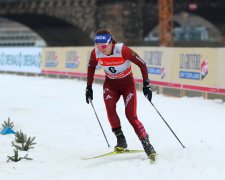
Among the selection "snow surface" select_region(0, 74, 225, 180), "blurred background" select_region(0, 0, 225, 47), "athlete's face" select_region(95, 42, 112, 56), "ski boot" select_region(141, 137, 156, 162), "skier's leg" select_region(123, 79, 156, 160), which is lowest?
"snow surface" select_region(0, 74, 225, 180)

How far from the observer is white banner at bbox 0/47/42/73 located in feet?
91.4

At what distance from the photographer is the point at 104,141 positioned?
28.7 feet

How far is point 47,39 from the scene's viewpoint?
62312mm

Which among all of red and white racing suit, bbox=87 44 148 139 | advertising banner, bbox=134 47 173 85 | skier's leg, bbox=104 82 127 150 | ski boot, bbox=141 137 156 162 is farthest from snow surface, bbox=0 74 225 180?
advertising banner, bbox=134 47 173 85

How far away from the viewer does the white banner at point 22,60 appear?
27.9 m

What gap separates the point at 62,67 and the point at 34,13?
23550 mm

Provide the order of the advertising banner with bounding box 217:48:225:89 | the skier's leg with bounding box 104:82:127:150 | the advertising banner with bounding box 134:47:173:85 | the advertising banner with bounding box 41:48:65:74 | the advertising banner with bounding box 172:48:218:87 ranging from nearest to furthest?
the skier's leg with bounding box 104:82:127:150
the advertising banner with bounding box 217:48:225:89
the advertising banner with bounding box 172:48:218:87
the advertising banner with bounding box 134:47:173:85
the advertising banner with bounding box 41:48:65:74

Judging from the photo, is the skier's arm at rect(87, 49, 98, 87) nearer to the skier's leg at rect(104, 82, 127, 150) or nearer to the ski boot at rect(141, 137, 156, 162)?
the skier's leg at rect(104, 82, 127, 150)

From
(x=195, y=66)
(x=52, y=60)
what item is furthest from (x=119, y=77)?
(x=52, y=60)

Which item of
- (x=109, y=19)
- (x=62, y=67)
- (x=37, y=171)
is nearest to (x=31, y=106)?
(x=37, y=171)

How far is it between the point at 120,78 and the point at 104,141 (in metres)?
2.17

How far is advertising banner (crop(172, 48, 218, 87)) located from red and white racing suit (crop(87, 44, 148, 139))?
831cm

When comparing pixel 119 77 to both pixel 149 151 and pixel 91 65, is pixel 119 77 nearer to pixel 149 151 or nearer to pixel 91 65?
pixel 91 65

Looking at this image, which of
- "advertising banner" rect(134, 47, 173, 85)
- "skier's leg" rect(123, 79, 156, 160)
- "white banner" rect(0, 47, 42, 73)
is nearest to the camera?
"skier's leg" rect(123, 79, 156, 160)
